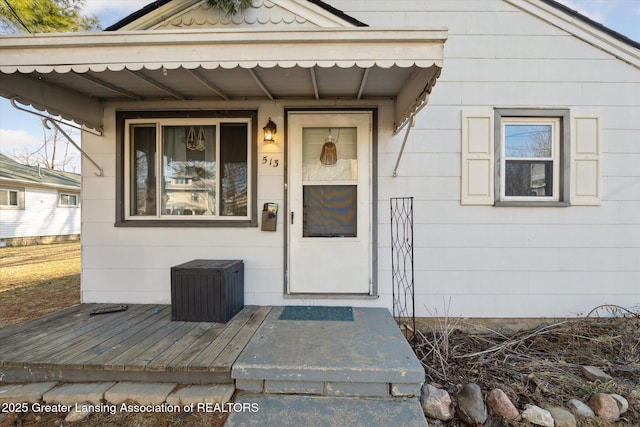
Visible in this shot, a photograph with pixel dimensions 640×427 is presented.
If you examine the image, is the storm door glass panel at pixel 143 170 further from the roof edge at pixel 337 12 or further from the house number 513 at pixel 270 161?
the roof edge at pixel 337 12

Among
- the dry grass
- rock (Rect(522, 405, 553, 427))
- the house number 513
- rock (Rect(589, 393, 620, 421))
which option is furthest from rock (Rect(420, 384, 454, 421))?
the dry grass

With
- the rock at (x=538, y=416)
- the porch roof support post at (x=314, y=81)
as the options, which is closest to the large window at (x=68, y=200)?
the porch roof support post at (x=314, y=81)

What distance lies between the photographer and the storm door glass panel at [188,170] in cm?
357

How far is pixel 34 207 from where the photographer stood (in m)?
11.9

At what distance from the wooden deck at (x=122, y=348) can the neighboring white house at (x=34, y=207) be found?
474 inches

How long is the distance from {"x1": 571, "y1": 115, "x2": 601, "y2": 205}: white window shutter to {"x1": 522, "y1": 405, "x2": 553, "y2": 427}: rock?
92.9 inches

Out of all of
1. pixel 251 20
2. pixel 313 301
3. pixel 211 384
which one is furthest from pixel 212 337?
pixel 251 20

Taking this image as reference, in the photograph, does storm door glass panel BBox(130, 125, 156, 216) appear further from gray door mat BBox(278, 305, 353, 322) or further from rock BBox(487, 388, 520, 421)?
rock BBox(487, 388, 520, 421)

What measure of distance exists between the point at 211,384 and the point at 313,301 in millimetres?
1473

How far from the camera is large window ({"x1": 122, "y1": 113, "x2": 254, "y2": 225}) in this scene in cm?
352

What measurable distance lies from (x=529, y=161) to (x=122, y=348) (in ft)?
15.0

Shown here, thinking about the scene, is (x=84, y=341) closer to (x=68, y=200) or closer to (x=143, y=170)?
(x=143, y=170)

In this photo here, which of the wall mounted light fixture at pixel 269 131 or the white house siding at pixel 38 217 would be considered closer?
the wall mounted light fixture at pixel 269 131

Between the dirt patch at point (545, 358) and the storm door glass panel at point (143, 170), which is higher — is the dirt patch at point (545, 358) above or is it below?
below
